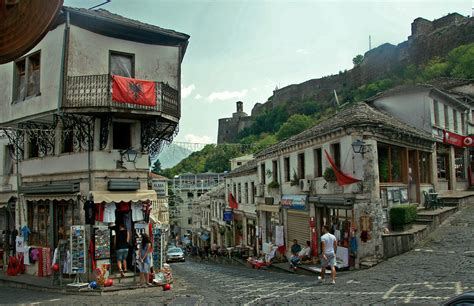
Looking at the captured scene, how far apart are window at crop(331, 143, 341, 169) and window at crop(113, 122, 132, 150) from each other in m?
9.13

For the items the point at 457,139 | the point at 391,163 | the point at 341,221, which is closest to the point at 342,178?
the point at 341,221

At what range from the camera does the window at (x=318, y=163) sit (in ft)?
69.9

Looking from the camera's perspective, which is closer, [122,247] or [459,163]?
[122,247]

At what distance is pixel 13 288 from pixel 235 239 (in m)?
24.8

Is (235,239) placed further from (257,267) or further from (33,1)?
(33,1)

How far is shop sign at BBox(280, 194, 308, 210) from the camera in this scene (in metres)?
22.0

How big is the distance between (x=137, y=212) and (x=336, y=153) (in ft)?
30.7

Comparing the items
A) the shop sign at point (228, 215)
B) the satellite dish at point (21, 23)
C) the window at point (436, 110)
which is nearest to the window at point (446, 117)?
the window at point (436, 110)

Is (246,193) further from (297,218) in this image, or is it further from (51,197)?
(51,197)

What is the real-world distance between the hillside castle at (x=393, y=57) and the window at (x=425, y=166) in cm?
4147

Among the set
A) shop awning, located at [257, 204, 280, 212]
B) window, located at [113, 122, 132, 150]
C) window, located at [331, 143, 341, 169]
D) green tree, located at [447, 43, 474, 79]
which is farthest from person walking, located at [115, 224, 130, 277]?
green tree, located at [447, 43, 474, 79]

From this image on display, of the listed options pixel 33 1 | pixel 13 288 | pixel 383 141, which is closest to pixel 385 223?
pixel 383 141

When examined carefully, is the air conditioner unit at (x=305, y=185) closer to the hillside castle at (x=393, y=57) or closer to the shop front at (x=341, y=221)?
the shop front at (x=341, y=221)

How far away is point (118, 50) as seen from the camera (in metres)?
15.8
